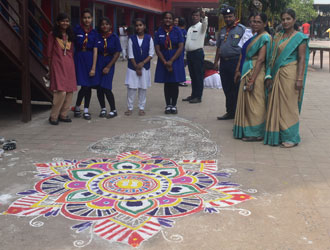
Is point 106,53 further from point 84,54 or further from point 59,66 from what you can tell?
point 59,66

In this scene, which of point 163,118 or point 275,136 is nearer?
point 275,136

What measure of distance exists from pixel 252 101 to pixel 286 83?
0.52 meters

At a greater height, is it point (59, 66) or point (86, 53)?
point (86, 53)

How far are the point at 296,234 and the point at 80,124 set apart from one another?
13.4 ft

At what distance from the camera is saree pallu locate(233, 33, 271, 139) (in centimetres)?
521

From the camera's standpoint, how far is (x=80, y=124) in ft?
20.4

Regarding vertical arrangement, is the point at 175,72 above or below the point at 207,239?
above

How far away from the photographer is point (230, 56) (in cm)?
629

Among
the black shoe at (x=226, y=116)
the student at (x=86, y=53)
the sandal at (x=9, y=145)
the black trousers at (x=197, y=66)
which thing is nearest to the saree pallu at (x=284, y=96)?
the black shoe at (x=226, y=116)

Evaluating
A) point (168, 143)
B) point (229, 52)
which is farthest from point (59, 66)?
point (229, 52)

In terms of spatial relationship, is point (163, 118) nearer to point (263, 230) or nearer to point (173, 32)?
point (173, 32)

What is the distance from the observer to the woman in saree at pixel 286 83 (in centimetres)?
485

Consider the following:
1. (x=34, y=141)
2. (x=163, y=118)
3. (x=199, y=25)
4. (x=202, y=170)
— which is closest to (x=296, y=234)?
(x=202, y=170)

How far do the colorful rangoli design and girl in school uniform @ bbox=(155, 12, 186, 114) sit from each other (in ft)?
8.25
